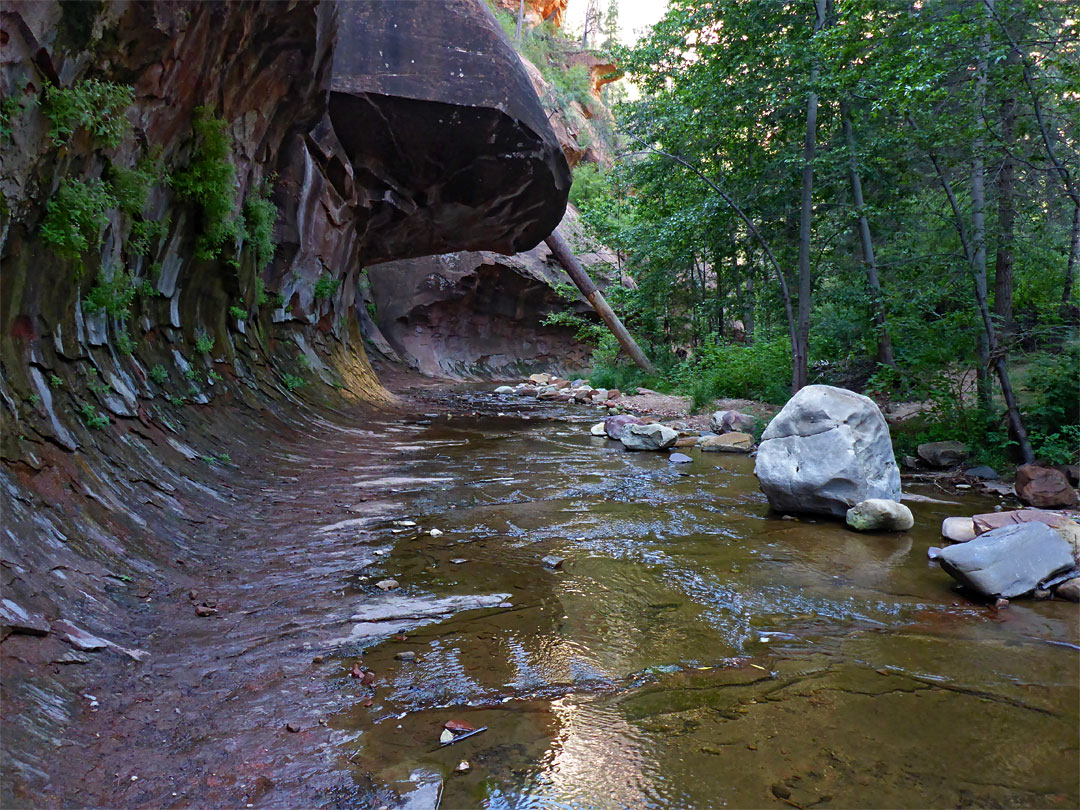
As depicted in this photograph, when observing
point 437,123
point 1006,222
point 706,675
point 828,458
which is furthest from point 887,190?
point 706,675

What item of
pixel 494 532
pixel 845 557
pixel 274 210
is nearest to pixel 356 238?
pixel 274 210

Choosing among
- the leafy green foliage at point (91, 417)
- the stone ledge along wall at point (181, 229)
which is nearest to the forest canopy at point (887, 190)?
the stone ledge along wall at point (181, 229)

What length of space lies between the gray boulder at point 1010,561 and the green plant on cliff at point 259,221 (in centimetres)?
724

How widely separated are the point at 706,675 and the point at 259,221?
6.95 meters

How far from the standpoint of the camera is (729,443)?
8.40 m

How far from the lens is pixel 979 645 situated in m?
2.86

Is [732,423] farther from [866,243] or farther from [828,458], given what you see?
[828,458]

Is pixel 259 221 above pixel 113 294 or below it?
above

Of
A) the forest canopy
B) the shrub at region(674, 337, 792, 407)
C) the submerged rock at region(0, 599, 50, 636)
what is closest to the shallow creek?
the submerged rock at region(0, 599, 50, 636)

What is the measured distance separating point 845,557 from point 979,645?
1.27m

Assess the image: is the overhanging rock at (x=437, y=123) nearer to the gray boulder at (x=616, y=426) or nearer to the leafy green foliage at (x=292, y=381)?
the leafy green foliage at (x=292, y=381)

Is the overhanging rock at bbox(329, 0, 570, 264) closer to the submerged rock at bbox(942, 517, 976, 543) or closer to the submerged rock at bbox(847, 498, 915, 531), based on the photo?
the submerged rock at bbox(847, 498, 915, 531)

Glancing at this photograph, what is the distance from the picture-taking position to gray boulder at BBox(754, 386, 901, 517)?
4.92m

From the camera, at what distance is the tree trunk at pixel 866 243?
8.54 metres
